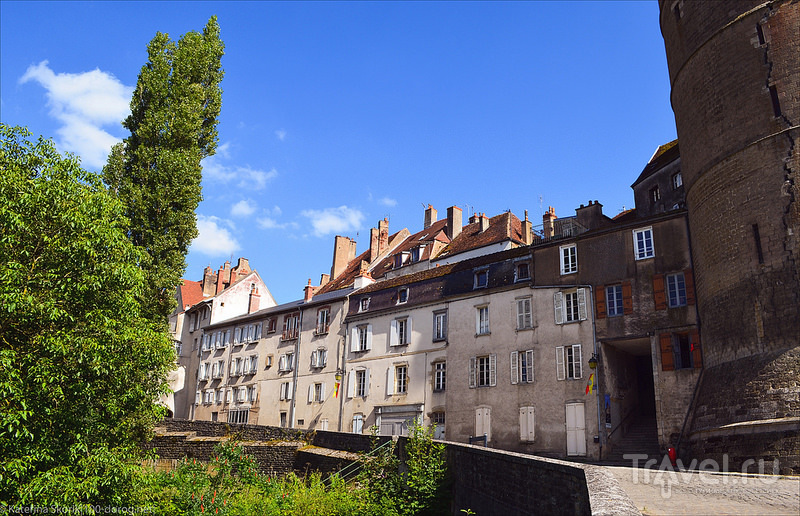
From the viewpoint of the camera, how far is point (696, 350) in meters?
21.1

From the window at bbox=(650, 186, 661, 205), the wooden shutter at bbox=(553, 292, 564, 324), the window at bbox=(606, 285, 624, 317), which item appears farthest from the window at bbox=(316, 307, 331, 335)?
the window at bbox=(650, 186, 661, 205)

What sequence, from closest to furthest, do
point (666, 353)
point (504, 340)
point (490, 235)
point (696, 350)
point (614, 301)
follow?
point (696, 350) < point (666, 353) < point (614, 301) < point (504, 340) < point (490, 235)

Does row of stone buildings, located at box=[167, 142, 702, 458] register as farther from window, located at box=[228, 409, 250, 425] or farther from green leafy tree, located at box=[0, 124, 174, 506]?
green leafy tree, located at box=[0, 124, 174, 506]

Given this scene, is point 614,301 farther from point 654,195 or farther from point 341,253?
point 341,253

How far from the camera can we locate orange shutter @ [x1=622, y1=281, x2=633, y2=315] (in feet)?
76.2

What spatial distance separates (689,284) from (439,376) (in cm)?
1157

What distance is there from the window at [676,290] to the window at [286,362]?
2234 centimetres

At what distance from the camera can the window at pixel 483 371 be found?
26594mm

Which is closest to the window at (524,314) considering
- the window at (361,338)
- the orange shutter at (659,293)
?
the orange shutter at (659,293)

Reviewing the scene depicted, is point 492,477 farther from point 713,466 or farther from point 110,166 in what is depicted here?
point 110,166

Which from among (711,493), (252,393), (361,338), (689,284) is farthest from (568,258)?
(252,393)

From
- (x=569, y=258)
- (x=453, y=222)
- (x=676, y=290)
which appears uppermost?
(x=453, y=222)

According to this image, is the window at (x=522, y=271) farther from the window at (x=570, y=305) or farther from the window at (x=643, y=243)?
the window at (x=643, y=243)

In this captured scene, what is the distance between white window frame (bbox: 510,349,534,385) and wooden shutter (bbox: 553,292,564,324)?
1.72 metres
